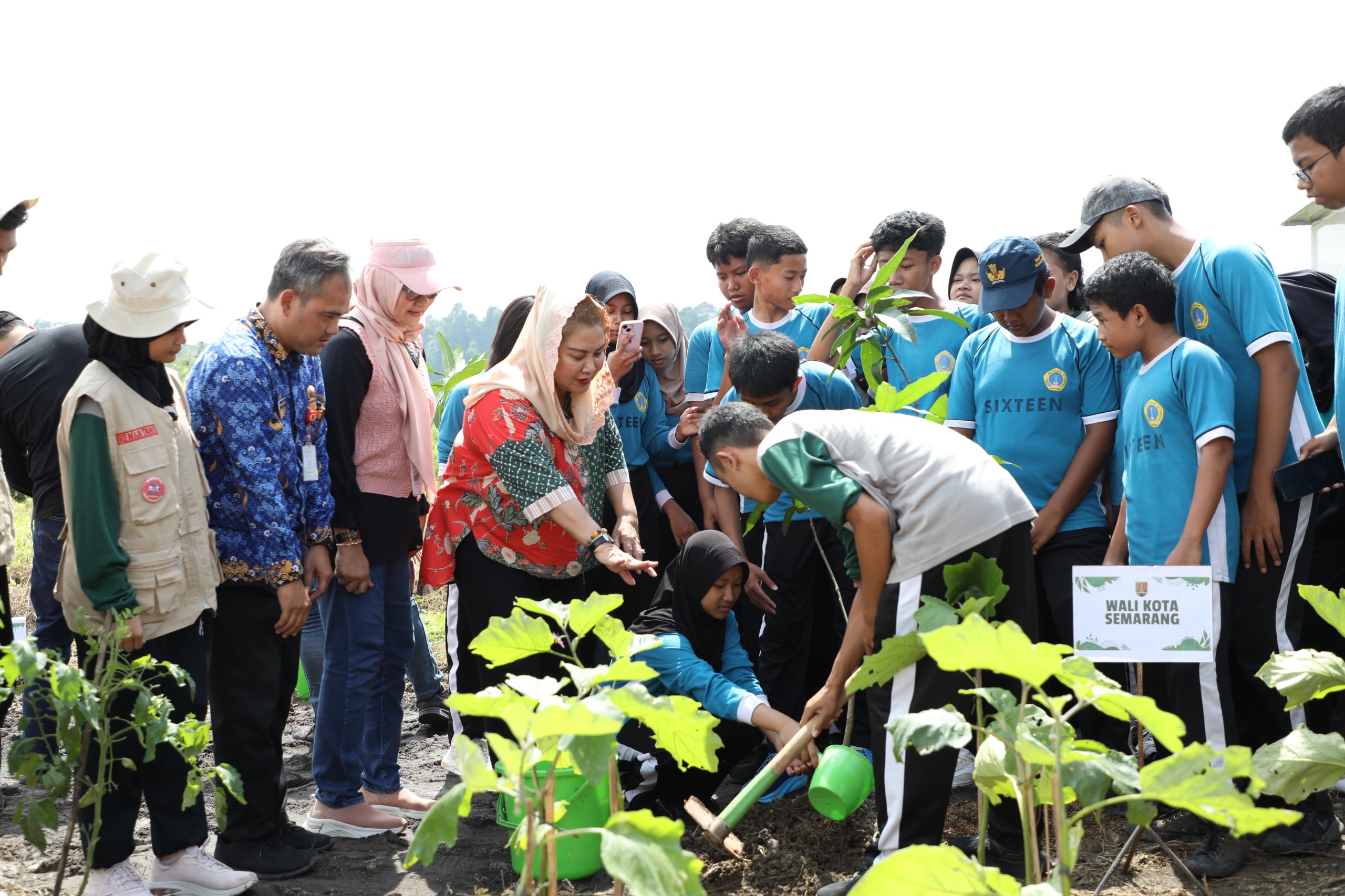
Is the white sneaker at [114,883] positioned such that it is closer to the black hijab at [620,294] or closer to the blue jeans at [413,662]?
the blue jeans at [413,662]

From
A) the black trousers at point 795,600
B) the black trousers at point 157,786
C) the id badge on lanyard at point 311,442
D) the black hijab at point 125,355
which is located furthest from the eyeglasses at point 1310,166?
the black trousers at point 157,786

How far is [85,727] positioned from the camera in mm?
2201

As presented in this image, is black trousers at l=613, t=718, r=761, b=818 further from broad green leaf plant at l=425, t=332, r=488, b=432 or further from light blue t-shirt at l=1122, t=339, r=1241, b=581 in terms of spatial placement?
broad green leaf plant at l=425, t=332, r=488, b=432

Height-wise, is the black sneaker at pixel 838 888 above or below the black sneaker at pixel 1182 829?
above

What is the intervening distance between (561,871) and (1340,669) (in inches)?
77.7

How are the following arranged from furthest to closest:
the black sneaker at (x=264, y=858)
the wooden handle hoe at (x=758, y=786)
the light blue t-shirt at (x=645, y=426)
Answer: the light blue t-shirt at (x=645, y=426) → the black sneaker at (x=264, y=858) → the wooden handle hoe at (x=758, y=786)

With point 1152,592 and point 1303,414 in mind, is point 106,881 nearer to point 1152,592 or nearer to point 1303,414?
point 1152,592

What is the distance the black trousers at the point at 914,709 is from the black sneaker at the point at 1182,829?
0.89m

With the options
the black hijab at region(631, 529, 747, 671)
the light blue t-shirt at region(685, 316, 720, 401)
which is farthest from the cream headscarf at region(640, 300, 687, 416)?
the black hijab at region(631, 529, 747, 671)

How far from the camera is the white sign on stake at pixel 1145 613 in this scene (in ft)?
8.01

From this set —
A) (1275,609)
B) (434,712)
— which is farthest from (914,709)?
(434,712)

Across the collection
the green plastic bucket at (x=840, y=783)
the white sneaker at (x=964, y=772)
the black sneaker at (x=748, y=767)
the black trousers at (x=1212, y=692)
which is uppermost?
the black trousers at (x=1212, y=692)

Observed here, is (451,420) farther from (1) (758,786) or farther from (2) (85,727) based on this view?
(1) (758,786)

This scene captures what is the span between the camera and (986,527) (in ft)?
8.02
